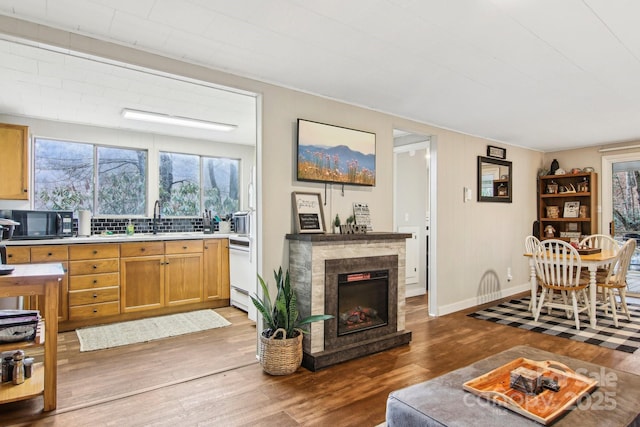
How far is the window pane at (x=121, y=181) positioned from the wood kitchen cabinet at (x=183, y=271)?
38.2 inches

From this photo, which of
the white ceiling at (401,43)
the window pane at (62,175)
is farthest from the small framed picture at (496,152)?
the window pane at (62,175)

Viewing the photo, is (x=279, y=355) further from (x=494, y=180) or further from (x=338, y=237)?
(x=494, y=180)

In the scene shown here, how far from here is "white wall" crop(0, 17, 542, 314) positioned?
288cm

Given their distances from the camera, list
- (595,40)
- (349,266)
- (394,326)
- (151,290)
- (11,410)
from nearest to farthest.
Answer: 1. (11,410)
2. (595,40)
3. (349,266)
4. (394,326)
5. (151,290)

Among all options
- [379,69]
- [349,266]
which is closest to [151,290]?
[349,266]

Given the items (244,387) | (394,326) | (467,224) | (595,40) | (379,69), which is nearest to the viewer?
(595,40)

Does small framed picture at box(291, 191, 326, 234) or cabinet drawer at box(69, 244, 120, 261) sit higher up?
small framed picture at box(291, 191, 326, 234)

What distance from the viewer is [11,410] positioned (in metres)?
2.29

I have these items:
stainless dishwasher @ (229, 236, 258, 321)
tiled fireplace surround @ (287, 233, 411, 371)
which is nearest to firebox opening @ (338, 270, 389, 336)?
tiled fireplace surround @ (287, 233, 411, 371)

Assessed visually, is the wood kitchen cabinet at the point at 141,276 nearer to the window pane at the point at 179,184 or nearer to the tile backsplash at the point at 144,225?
the tile backsplash at the point at 144,225

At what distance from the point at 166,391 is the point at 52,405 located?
65 centimetres

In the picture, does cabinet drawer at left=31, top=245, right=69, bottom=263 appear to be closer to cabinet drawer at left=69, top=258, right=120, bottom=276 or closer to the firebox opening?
cabinet drawer at left=69, top=258, right=120, bottom=276

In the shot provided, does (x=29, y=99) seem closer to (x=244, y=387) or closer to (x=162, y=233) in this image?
(x=162, y=233)

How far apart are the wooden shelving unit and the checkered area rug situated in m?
1.42
